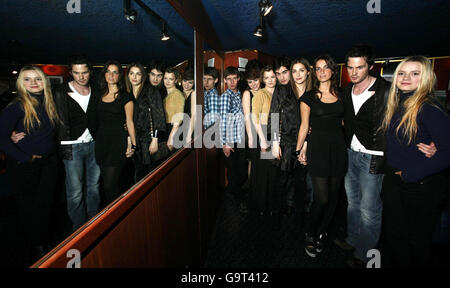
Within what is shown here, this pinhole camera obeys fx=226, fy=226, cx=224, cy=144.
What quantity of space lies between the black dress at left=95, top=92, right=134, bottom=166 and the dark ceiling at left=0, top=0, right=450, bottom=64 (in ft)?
0.60

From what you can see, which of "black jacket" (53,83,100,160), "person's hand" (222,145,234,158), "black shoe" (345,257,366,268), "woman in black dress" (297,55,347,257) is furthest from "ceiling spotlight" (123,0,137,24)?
"black shoe" (345,257,366,268)

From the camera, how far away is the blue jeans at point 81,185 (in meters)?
0.72

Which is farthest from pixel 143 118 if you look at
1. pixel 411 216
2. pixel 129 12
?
pixel 411 216

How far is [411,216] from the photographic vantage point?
1604 mm

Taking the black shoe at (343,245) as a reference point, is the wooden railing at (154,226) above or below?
above

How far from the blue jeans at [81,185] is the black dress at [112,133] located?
54 millimetres

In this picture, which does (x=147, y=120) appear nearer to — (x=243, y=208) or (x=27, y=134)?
(x=27, y=134)

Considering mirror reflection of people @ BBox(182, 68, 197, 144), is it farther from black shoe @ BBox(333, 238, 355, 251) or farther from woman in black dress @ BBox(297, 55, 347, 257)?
black shoe @ BBox(333, 238, 355, 251)

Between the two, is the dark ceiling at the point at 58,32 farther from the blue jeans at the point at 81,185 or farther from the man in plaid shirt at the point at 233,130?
the man in plaid shirt at the point at 233,130

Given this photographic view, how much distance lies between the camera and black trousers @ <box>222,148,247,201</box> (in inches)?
124

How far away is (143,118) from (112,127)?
0.41 metres

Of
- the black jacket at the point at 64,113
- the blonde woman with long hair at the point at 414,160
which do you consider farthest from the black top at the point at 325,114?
the black jacket at the point at 64,113

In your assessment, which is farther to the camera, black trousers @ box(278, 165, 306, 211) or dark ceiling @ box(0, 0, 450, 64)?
black trousers @ box(278, 165, 306, 211)
